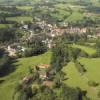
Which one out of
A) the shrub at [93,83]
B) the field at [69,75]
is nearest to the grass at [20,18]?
the field at [69,75]

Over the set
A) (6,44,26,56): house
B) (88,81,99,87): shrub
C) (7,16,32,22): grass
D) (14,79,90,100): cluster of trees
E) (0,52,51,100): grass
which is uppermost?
(14,79,90,100): cluster of trees

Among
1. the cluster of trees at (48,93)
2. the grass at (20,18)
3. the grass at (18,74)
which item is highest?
the cluster of trees at (48,93)

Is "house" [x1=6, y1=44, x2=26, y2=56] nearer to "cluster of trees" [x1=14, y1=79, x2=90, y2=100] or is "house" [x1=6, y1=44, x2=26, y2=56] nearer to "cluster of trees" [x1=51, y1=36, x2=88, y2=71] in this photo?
"cluster of trees" [x1=51, y1=36, x2=88, y2=71]

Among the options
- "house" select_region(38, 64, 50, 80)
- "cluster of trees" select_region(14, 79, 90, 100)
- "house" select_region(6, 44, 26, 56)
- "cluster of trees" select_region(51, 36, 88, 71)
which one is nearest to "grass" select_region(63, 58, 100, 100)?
"cluster of trees" select_region(51, 36, 88, 71)

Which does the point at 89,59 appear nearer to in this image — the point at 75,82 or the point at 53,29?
the point at 75,82

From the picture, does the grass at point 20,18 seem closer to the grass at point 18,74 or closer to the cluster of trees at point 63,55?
the grass at point 18,74

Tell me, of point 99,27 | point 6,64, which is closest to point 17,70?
point 6,64
